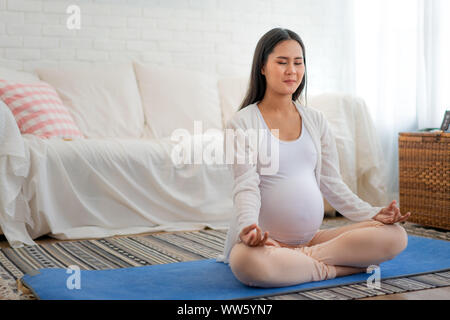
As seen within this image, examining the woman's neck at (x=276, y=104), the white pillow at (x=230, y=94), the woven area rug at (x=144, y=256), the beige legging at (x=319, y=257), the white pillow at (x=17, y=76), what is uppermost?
the white pillow at (x=17, y=76)

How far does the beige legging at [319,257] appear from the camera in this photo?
1.65m

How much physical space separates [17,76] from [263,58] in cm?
181

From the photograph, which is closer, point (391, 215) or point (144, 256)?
point (391, 215)

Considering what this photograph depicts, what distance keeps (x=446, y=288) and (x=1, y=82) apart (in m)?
2.36

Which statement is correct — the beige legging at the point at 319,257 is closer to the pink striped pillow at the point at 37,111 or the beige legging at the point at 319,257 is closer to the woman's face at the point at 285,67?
the woman's face at the point at 285,67

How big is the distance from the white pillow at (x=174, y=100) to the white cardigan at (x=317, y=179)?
1658 mm

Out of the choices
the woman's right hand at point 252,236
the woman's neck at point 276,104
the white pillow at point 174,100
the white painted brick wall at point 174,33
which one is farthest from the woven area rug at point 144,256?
the white painted brick wall at point 174,33

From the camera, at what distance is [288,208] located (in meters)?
1.85

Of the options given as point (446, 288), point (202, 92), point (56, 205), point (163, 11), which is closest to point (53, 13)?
point (163, 11)

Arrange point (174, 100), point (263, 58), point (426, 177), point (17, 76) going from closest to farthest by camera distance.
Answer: point (263, 58), point (426, 177), point (17, 76), point (174, 100)

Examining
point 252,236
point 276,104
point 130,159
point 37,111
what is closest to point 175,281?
point 252,236

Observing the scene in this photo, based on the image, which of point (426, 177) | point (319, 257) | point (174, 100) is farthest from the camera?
point (174, 100)

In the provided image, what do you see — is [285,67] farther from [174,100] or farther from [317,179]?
[174,100]

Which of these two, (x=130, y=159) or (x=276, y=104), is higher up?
(x=276, y=104)
